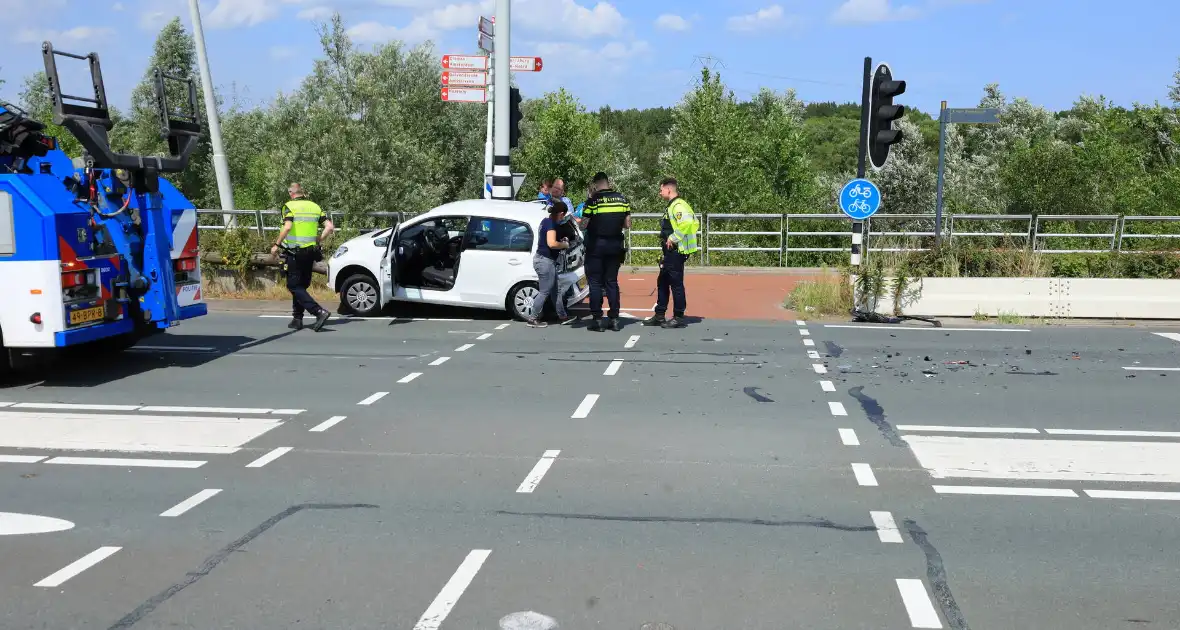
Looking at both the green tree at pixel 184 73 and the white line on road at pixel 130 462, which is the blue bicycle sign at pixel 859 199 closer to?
the white line on road at pixel 130 462

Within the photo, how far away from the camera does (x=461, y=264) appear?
43.7ft

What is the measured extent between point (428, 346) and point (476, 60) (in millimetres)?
6118

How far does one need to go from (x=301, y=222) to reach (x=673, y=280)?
490cm

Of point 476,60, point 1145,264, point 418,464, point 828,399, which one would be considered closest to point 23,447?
point 418,464

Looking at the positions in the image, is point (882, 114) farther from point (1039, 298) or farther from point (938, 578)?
point (938, 578)

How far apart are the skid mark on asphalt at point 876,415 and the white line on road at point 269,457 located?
441 cm

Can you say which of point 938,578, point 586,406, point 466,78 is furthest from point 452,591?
point 466,78

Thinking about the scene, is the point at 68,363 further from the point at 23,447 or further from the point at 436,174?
the point at 436,174

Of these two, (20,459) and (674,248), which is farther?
(674,248)

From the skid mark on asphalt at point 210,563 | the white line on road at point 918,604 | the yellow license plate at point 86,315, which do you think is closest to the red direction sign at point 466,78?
the yellow license plate at point 86,315

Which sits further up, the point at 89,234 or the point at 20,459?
the point at 89,234

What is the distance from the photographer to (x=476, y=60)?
1570 centimetres

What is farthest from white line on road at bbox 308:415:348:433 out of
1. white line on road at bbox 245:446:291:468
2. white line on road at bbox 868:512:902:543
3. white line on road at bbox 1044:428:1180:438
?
white line on road at bbox 1044:428:1180:438

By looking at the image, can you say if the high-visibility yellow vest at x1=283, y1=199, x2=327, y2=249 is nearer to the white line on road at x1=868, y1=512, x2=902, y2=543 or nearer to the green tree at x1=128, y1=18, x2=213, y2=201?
the white line on road at x1=868, y1=512, x2=902, y2=543
